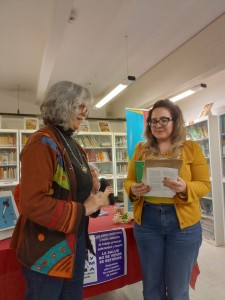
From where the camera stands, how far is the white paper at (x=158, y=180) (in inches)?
48.2

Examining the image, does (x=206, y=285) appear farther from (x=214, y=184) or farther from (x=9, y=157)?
(x=9, y=157)

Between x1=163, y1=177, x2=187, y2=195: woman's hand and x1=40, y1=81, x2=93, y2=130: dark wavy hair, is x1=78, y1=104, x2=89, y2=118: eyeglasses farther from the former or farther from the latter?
x1=163, y1=177, x2=187, y2=195: woman's hand

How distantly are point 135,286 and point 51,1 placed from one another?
3.38m

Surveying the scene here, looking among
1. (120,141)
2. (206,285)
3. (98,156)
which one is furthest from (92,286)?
(120,141)

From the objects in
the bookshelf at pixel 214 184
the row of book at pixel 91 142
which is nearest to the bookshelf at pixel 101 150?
the row of book at pixel 91 142

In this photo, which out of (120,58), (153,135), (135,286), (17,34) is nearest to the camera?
(153,135)

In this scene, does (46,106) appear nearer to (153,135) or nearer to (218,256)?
(153,135)

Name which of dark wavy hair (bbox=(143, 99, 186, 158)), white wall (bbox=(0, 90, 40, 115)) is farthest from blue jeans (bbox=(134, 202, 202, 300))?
white wall (bbox=(0, 90, 40, 115))

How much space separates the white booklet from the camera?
120 cm

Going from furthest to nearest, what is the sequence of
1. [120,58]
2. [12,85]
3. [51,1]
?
[12,85] → [120,58] → [51,1]

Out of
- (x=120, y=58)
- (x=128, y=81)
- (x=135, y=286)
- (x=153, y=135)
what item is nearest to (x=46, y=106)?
(x=153, y=135)

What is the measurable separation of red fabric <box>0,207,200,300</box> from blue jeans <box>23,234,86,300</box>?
502 mm

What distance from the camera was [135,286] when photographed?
7.87 ft

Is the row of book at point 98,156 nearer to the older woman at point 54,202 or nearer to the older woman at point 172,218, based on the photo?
the older woman at point 172,218
